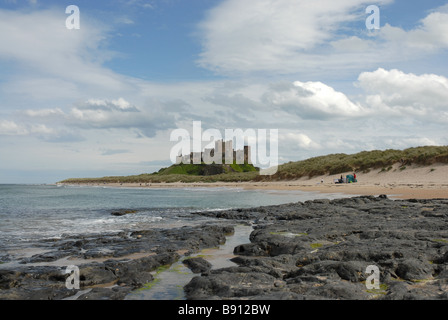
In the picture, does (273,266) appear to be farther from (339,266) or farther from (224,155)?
(224,155)

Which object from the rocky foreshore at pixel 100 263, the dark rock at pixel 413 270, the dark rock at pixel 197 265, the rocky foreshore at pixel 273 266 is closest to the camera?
the rocky foreshore at pixel 273 266

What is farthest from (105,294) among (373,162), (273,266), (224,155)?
(224,155)

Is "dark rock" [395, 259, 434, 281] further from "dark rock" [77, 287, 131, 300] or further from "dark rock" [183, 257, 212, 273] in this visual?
"dark rock" [77, 287, 131, 300]

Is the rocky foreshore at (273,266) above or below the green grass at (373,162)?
below

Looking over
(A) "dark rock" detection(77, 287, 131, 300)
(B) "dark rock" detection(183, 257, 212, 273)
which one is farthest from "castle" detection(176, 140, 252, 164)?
(A) "dark rock" detection(77, 287, 131, 300)

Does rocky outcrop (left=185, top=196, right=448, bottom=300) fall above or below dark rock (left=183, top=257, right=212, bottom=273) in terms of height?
above

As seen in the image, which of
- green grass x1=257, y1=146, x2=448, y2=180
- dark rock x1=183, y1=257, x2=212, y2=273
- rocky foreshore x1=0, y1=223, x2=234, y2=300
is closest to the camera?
rocky foreshore x1=0, y1=223, x2=234, y2=300

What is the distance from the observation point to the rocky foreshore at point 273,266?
657 centimetres

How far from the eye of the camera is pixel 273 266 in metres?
8.36

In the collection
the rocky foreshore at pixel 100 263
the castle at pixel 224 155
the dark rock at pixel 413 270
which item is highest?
the castle at pixel 224 155

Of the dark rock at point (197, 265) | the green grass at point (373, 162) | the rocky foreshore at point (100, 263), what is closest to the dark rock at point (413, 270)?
the dark rock at point (197, 265)

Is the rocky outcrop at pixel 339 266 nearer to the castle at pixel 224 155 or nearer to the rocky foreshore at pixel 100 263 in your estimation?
the rocky foreshore at pixel 100 263

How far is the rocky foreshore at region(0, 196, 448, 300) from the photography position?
6.57 meters
